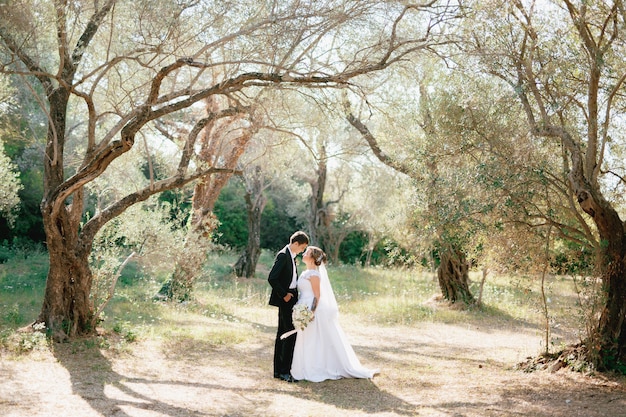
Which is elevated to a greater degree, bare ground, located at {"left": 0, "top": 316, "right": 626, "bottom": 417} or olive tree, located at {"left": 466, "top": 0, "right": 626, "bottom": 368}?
olive tree, located at {"left": 466, "top": 0, "right": 626, "bottom": 368}

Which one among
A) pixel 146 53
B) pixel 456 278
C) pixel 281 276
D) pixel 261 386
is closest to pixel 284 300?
pixel 281 276

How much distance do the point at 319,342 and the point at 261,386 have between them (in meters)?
0.93

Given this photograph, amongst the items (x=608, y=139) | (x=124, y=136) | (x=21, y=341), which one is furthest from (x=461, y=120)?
(x=21, y=341)

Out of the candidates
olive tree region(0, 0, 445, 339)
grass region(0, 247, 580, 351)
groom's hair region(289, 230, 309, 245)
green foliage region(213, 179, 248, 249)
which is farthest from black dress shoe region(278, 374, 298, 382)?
green foliage region(213, 179, 248, 249)

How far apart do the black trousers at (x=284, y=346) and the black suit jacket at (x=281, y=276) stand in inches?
4.6

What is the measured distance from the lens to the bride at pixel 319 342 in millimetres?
7855

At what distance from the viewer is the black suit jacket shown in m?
7.91

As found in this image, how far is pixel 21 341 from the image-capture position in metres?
8.50

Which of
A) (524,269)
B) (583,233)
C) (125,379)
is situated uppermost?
(583,233)

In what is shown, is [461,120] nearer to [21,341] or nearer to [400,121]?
[400,121]

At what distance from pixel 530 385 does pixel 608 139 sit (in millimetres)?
3090

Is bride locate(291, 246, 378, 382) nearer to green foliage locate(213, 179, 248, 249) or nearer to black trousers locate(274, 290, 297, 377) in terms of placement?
black trousers locate(274, 290, 297, 377)

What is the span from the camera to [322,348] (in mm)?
7957

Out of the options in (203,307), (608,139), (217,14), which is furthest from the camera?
(203,307)
